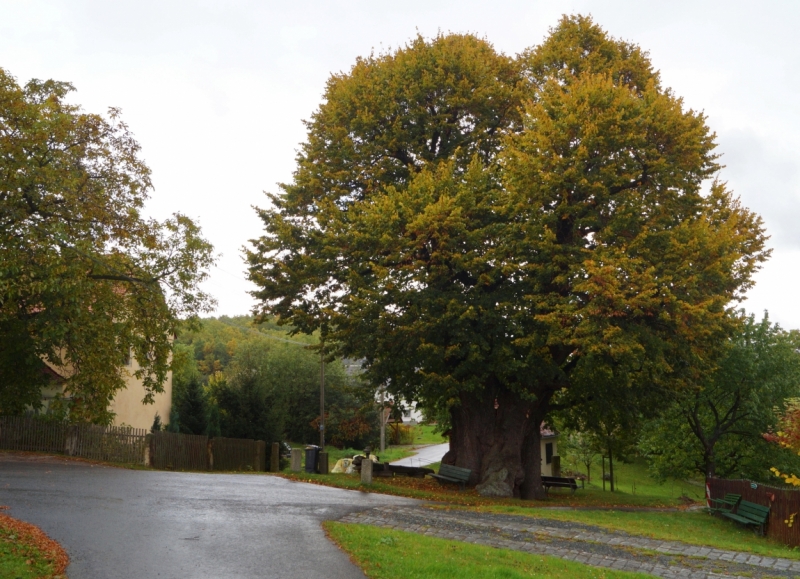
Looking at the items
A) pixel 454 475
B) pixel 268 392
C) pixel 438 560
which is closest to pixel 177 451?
pixel 454 475

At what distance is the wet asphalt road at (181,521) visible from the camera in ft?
34.0

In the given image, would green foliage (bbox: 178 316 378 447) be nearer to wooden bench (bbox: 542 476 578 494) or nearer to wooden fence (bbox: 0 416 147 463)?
wooden fence (bbox: 0 416 147 463)

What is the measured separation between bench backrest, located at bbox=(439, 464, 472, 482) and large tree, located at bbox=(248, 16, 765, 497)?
2.55 ft

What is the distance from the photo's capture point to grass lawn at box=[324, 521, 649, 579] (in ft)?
34.2

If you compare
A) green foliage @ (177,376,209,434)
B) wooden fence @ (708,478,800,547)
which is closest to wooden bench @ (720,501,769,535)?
wooden fence @ (708,478,800,547)

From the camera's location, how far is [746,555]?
584 inches

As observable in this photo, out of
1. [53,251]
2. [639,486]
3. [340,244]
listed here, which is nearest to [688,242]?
[340,244]

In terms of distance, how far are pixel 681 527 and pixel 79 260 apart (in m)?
17.1

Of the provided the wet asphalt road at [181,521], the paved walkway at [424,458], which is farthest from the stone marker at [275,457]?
the paved walkway at [424,458]

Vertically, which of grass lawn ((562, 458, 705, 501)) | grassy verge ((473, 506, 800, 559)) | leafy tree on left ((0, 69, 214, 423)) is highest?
leafy tree on left ((0, 69, 214, 423))

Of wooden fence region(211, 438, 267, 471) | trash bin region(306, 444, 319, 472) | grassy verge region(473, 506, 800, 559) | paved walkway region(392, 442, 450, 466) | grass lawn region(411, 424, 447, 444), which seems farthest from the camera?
grass lawn region(411, 424, 447, 444)

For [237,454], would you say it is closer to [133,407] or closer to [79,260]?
[133,407]

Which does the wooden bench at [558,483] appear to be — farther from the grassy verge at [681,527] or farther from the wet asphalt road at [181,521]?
the wet asphalt road at [181,521]

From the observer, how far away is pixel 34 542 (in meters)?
10.9
